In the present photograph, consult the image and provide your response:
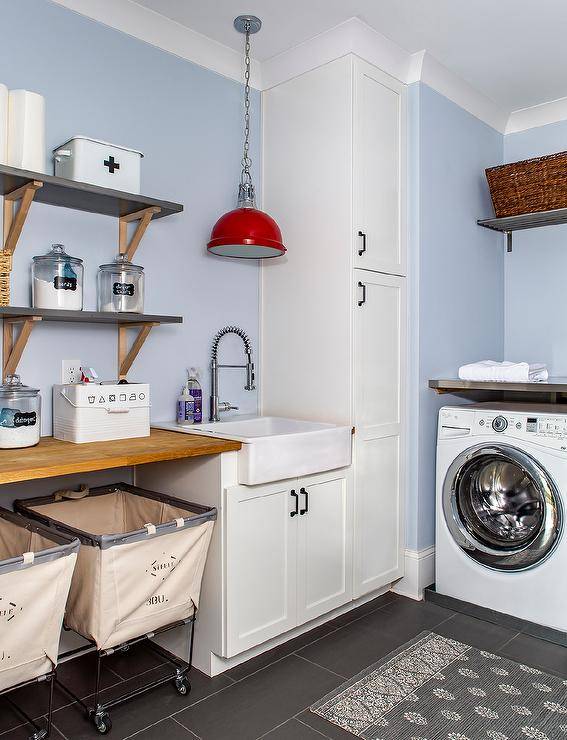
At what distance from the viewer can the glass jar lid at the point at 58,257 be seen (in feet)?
7.21

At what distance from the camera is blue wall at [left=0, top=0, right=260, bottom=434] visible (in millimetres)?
2285

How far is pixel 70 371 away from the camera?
238 centimetres

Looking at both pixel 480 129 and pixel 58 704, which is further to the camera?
pixel 480 129

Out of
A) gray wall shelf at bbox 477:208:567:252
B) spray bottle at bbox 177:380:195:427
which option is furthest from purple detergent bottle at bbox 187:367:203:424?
gray wall shelf at bbox 477:208:567:252

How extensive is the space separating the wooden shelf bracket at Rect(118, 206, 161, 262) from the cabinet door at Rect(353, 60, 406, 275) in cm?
92

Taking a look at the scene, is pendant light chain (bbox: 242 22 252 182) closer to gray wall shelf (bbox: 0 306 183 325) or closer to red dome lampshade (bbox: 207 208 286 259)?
red dome lampshade (bbox: 207 208 286 259)

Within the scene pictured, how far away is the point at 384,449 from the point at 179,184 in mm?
1543

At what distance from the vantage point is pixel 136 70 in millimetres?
2570

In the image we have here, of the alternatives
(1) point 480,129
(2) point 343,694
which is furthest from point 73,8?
(2) point 343,694

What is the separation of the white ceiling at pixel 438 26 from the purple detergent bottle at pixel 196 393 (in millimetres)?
1510

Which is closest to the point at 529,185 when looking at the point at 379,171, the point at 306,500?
the point at 379,171

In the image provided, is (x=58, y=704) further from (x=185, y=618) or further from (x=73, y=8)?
(x=73, y=8)

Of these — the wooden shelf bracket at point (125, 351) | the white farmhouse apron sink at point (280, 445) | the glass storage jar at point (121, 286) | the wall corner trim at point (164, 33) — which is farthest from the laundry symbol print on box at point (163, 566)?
the wall corner trim at point (164, 33)

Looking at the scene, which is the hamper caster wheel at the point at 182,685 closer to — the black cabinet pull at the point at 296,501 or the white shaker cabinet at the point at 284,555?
the white shaker cabinet at the point at 284,555
